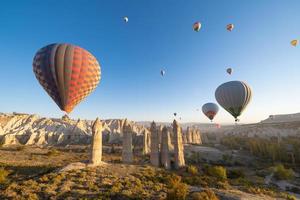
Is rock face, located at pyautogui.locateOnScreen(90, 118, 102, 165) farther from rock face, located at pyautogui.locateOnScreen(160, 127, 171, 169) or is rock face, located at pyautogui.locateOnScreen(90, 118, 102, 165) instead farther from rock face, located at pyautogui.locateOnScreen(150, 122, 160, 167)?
rock face, located at pyautogui.locateOnScreen(160, 127, 171, 169)

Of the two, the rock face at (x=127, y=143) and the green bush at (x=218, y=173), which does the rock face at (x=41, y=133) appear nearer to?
the rock face at (x=127, y=143)

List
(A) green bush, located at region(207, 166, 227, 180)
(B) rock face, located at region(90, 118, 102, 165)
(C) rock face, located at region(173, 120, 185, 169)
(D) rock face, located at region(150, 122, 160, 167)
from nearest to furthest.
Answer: (B) rock face, located at region(90, 118, 102, 165) → (A) green bush, located at region(207, 166, 227, 180) → (D) rock face, located at region(150, 122, 160, 167) → (C) rock face, located at region(173, 120, 185, 169)

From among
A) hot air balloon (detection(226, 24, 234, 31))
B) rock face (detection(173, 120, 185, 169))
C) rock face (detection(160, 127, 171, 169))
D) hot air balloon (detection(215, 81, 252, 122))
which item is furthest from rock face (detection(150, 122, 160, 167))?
hot air balloon (detection(226, 24, 234, 31))

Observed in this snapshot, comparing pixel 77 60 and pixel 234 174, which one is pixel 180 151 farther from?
pixel 77 60

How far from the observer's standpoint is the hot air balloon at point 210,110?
6395cm

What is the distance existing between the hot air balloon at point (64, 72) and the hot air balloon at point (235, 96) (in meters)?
31.8

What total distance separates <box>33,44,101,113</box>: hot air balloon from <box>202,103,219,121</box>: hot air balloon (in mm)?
48240

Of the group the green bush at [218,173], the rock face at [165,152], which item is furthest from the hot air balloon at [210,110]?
the rock face at [165,152]

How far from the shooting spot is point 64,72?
2595 centimetres

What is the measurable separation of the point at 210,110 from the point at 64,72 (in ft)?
173

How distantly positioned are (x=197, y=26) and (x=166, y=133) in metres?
24.0

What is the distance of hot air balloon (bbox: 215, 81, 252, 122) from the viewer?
135 ft

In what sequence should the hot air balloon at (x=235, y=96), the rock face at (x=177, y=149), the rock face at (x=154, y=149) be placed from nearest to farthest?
the rock face at (x=154, y=149), the rock face at (x=177, y=149), the hot air balloon at (x=235, y=96)

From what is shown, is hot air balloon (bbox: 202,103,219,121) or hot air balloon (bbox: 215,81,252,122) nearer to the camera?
hot air balloon (bbox: 215,81,252,122)
